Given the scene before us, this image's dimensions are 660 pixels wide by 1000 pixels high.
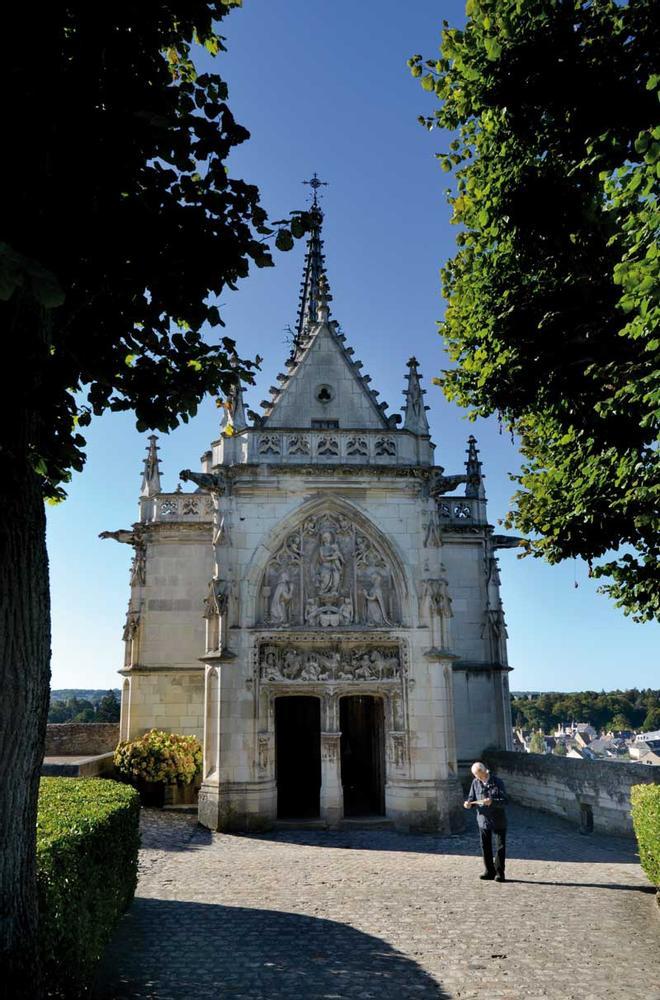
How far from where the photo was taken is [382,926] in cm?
844

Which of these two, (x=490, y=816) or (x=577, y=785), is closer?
(x=490, y=816)

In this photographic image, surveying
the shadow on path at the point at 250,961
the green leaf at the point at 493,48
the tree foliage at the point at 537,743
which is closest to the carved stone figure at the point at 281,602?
the shadow on path at the point at 250,961

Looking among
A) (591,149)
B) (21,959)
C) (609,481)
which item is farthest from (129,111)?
(609,481)

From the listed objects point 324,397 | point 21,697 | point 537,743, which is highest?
point 324,397

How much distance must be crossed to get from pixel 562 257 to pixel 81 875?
8.88 m

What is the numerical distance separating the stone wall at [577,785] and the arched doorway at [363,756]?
329 cm

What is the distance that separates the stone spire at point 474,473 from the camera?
21.2 m

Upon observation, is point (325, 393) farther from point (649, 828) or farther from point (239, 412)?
point (649, 828)

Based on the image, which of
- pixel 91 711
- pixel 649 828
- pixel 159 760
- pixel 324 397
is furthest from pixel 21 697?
pixel 91 711

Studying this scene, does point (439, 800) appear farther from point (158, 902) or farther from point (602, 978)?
point (602, 978)

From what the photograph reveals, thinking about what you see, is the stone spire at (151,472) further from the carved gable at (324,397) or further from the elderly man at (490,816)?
the elderly man at (490,816)

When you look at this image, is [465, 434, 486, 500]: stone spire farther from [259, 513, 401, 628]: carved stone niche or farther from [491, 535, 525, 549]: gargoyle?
[259, 513, 401, 628]: carved stone niche

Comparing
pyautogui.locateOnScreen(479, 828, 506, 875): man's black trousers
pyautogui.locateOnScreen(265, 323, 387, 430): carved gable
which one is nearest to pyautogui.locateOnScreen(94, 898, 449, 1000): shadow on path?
pyautogui.locateOnScreen(479, 828, 506, 875): man's black trousers

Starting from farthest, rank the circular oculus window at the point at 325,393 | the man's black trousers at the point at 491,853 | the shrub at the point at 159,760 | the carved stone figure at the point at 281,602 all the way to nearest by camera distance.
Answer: the circular oculus window at the point at 325,393 → the shrub at the point at 159,760 → the carved stone figure at the point at 281,602 → the man's black trousers at the point at 491,853
